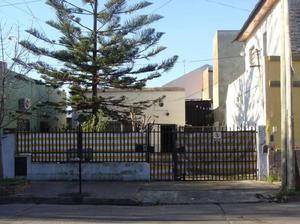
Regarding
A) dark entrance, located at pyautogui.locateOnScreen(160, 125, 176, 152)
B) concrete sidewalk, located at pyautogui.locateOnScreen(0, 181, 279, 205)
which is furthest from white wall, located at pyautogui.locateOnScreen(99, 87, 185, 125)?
concrete sidewalk, located at pyautogui.locateOnScreen(0, 181, 279, 205)

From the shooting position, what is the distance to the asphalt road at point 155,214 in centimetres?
1175

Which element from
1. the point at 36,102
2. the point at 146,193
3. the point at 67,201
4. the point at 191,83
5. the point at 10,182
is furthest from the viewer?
the point at 191,83

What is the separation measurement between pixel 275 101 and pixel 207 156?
115 inches

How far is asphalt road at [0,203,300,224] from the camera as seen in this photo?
11.8 m

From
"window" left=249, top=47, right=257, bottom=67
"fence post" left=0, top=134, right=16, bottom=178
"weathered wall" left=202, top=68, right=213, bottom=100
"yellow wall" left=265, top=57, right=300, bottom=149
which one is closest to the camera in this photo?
"yellow wall" left=265, top=57, right=300, bottom=149

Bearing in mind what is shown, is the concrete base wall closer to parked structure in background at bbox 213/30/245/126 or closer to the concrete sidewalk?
the concrete sidewalk

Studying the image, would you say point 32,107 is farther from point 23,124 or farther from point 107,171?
point 107,171

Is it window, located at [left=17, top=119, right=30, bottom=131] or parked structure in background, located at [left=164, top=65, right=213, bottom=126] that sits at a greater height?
parked structure in background, located at [left=164, top=65, right=213, bottom=126]

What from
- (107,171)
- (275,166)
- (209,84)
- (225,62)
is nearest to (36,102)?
(225,62)

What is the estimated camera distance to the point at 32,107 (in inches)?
1261

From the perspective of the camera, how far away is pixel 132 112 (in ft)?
102

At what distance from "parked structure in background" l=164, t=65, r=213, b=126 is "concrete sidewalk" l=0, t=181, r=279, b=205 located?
24550mm

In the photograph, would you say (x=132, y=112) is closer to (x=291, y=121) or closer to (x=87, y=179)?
(x=87, y=179)

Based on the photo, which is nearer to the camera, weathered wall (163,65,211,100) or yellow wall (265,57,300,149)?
yellow wall (265,57,300,149)
